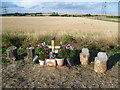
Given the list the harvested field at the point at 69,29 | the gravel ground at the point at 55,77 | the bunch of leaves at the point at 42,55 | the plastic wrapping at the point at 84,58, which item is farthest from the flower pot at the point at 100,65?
the harvested field at the point at 69,29

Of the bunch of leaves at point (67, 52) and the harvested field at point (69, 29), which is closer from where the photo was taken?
the bunch of leaves at point (67, 52)

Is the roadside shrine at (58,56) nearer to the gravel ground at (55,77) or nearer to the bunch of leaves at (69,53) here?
the bunch of leaves at (69,53)

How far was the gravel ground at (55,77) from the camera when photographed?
3.32m

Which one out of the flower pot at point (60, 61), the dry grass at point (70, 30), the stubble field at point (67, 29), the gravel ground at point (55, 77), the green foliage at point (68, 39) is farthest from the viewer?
the stubble field at point (67, 29)

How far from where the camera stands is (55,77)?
3713mm

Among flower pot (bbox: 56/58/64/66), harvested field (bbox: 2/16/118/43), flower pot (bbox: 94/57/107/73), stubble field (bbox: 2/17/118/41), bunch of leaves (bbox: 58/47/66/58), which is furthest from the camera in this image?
stubble field (bbox: 2/17/118/41)

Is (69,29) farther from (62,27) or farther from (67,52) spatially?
(67,52)

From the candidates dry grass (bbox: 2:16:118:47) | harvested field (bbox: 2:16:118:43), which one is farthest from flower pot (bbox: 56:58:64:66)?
harvested field (bbox: 2:16:118:43)

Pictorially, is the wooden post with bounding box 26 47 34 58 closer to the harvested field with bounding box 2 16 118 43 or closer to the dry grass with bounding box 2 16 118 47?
the dry grass with bounding box 2 16 118 47

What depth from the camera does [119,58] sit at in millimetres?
5359

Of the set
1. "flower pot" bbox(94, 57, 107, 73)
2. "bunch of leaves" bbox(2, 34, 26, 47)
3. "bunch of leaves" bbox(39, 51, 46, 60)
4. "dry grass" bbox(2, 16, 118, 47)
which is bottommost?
"flower pot" bbox(94, 57, 107, 73)

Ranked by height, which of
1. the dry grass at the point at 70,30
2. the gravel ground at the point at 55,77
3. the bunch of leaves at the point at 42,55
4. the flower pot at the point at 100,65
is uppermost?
the dry grass at the point at 70,30

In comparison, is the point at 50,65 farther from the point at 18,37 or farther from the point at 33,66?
the point at 18,37

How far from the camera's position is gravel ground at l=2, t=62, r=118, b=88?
332 centimetres
